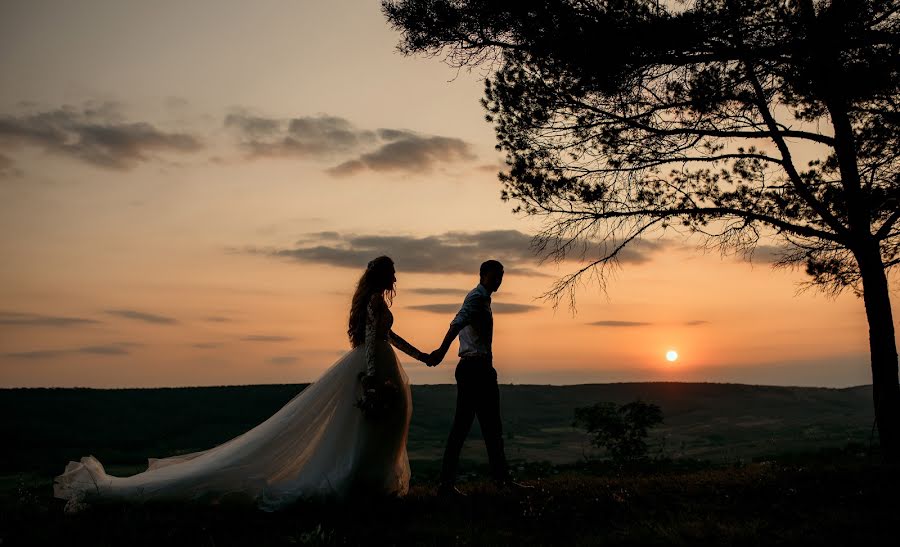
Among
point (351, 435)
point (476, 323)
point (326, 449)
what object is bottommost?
point (326, 449)

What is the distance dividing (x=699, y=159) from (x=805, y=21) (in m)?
2.61

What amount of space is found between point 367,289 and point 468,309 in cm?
121

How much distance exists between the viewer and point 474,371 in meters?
8.73

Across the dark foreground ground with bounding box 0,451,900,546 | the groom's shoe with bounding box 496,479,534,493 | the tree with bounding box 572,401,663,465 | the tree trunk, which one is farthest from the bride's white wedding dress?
the tree trunk

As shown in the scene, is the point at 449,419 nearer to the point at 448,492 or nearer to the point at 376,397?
the point at 448,492

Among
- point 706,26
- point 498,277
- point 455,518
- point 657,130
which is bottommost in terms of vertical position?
point 455,518

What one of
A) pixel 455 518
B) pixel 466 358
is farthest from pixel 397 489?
pixel 466 358

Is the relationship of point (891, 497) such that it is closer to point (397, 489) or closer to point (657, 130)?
point (397, 489)

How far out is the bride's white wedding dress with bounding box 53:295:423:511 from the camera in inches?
305

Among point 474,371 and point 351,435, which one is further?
point 474,371

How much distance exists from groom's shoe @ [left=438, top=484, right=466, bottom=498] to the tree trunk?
7.12 metres

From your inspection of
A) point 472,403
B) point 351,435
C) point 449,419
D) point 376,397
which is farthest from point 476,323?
point 449,419

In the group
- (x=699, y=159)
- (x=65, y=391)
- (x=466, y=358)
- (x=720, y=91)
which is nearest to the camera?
(x=466, y=358)

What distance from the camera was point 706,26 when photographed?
10.9m
